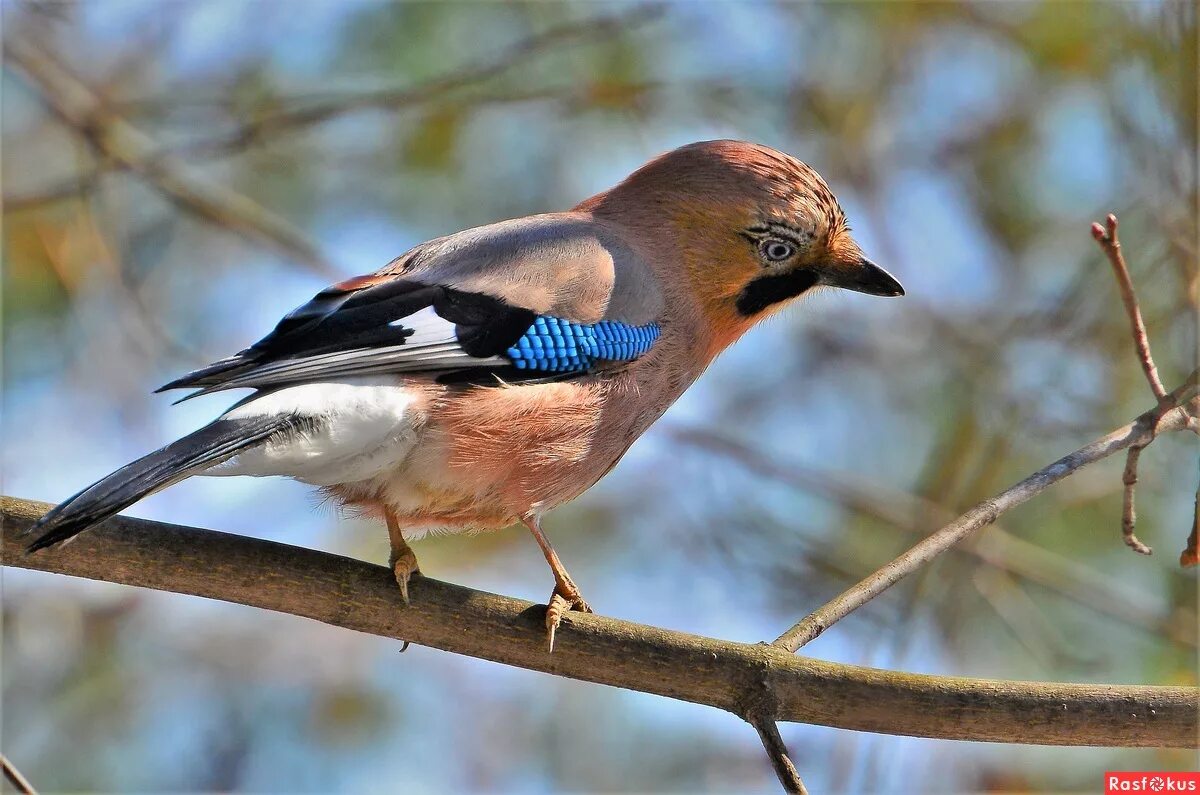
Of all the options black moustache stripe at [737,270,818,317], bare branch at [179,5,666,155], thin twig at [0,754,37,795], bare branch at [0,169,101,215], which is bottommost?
thin twig at [0,754,37,795]

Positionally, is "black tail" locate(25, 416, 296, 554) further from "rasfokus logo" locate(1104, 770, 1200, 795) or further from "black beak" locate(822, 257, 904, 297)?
"rasfokus logo" locate(1104, 770, 1200, 795)

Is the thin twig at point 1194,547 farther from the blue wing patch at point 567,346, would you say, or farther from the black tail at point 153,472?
the black tail at point 153,472

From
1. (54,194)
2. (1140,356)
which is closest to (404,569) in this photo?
(1140,356)

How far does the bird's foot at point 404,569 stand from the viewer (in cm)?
389

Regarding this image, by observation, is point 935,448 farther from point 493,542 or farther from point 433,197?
point 433,197

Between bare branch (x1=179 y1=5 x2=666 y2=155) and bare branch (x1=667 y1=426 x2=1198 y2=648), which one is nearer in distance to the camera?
bare branch (x1=179 y1=5 x2=666 y2=155)

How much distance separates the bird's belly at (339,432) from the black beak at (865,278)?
6.39ft

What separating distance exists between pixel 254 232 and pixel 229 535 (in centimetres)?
314

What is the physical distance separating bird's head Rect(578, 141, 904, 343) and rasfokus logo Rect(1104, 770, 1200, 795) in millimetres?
2201

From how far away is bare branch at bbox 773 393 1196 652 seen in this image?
12.3 feet

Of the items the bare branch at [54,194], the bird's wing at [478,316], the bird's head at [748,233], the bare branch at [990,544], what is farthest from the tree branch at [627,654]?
the bare branch at [54,194]

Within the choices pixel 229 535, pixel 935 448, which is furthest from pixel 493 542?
pixel 229 535

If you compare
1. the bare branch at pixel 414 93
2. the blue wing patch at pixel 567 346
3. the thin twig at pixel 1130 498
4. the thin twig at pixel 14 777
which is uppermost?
the bare branch at pixel 414 93

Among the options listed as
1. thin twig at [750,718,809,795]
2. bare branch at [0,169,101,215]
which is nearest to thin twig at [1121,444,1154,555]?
thin twig at [750,718,809,795]
